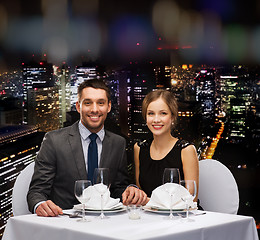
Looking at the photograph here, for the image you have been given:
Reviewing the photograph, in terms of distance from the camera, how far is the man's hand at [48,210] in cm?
207

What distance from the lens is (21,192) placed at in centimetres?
269

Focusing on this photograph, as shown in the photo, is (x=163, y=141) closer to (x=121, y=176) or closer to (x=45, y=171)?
(x=121, y=176)

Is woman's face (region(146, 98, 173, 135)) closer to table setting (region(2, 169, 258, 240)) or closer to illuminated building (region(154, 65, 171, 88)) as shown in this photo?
table setting (region(2, 169, 258, 240))

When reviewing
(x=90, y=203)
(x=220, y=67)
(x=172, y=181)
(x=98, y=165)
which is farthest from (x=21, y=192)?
(x=220, y=67)

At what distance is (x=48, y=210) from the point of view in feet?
6.86

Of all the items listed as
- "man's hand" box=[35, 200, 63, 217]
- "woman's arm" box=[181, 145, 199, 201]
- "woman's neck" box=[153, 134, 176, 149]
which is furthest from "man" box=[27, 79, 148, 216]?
"man's hand" box=[35, 200, 63, 217]

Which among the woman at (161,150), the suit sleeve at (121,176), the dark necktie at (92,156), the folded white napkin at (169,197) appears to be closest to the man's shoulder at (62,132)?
the dark necktie at (92,156)

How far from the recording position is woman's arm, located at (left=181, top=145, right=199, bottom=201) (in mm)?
2688

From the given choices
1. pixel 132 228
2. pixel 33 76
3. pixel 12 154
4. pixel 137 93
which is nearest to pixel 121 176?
pixel 132 228

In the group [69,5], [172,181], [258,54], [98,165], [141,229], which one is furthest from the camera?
[69,5]

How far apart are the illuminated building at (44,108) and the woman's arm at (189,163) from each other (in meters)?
2.34

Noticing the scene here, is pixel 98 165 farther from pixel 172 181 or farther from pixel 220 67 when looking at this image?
pixel 220 67

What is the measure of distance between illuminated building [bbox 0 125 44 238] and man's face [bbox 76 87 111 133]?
83.9 inches

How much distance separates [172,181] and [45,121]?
9.73 ft
